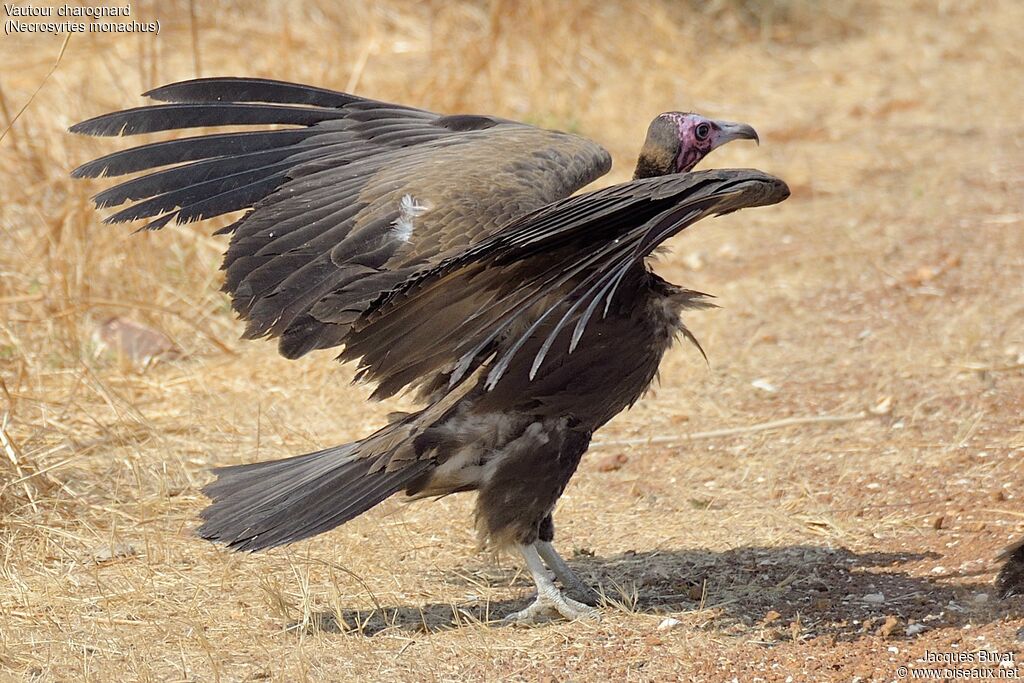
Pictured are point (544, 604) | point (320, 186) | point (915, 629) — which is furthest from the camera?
point (320, 186)

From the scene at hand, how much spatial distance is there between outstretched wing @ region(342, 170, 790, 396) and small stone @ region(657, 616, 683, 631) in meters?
0.78

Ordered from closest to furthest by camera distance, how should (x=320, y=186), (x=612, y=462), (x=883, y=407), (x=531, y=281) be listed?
(x=531, y=281)
(x=320, y=186)
(x=612, y=462)
(x=883, y=407)


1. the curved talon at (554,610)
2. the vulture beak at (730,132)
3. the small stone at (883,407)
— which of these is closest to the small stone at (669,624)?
the curved talon at (554,610)

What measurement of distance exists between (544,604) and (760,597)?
610mm

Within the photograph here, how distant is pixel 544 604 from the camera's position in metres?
3.56

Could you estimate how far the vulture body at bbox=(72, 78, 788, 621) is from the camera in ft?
9.86

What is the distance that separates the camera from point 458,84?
7.25 m

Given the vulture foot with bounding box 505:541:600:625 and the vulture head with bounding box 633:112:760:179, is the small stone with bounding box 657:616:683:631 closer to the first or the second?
the vulture foot with bounding box 505:541:600:625

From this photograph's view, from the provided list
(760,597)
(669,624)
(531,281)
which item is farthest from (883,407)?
(531,281)

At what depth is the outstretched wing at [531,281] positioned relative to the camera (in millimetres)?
2893

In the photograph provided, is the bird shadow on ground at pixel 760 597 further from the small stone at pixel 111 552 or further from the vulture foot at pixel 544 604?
the small stone at pixel 111 552

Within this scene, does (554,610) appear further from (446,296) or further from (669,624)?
(446,296)

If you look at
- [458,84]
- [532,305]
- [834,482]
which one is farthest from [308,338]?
[458,84]

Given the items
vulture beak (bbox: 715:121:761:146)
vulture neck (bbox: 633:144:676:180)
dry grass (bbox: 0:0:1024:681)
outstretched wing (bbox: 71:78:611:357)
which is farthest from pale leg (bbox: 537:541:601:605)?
vulture beak (bbox: 715:121:761:146)
